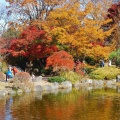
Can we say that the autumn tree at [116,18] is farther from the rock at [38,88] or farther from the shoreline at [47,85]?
the rock at [38,88]

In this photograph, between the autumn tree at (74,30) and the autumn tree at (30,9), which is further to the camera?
the autumn tree at (30,9)

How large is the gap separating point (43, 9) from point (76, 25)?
7794 mm

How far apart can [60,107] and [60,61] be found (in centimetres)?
1026

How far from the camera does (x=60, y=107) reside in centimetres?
1575

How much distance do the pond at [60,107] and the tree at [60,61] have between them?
5727mm

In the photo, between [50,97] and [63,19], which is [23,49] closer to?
[63,19]

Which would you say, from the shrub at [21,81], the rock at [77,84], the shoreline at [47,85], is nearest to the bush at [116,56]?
the shoreline at [47,85]

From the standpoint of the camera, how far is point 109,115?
545 inches

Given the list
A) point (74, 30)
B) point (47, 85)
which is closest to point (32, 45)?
point (74, 30)

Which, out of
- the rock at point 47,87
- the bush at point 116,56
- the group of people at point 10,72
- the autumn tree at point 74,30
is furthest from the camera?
the bush at point 116,56

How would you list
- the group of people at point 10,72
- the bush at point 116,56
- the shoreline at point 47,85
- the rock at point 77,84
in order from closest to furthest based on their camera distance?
the shoreline at point 47,85
the group of people at point 10,72
the rock at point 77,84
the bush at point 116,56

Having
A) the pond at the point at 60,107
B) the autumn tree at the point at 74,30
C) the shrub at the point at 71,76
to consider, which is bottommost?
the pond at the point at 60,107

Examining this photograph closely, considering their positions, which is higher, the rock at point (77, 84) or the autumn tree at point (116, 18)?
the autumn tree at point (116, 18)

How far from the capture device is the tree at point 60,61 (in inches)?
1019
